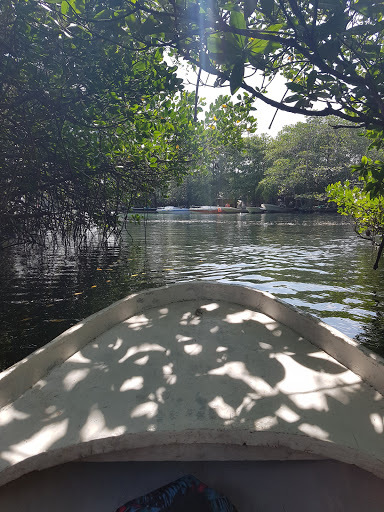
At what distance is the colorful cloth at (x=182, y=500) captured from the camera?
1.65 m

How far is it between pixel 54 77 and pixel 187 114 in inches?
131

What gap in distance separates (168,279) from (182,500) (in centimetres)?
756

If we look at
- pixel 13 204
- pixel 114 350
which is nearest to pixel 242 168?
pixel 13 204

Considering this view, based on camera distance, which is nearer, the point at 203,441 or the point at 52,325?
the point at 203,441

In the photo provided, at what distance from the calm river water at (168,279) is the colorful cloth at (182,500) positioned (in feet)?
11.3

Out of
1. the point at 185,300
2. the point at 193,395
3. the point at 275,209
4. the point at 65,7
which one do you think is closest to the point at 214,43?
the point at 65,7

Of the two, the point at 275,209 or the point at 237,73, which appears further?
the point at 275,209

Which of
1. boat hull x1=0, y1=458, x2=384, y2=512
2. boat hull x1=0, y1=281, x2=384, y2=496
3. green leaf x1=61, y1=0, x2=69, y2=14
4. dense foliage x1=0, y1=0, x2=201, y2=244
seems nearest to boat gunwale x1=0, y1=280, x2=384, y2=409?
boat hull x1=0, y1=281, x2=384, y2=496

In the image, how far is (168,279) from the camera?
921cm

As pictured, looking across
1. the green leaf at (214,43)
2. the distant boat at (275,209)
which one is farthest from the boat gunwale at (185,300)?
the distant boat at (275,209)

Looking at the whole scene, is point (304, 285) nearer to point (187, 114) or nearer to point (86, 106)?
point (187, 114)

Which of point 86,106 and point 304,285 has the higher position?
point 86,106

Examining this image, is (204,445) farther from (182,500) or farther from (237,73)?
(237,73)

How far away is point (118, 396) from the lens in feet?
7.18
